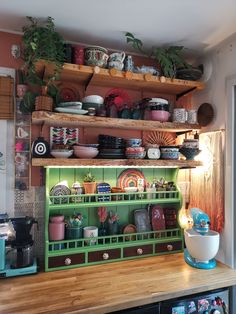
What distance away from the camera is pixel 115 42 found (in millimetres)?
1836

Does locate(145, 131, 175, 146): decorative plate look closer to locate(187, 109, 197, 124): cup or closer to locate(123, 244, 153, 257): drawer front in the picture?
locate(187, 109, 197, 124): cup

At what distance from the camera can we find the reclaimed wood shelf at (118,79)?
5.28ft

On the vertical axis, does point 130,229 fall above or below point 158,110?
below

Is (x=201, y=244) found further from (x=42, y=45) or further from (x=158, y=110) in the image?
(x=42, y=45)

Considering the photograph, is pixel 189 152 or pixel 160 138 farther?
pixel 160 138

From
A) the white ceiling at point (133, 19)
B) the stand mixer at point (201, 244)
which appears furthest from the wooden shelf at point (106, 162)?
the white ceiling at point (133, 19)

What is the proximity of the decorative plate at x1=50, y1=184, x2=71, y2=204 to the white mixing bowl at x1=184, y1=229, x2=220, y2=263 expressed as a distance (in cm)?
88

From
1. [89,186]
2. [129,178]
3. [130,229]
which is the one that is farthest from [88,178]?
[130,229]

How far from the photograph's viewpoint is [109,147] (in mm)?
1729

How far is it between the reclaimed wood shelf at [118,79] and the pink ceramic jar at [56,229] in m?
0.96

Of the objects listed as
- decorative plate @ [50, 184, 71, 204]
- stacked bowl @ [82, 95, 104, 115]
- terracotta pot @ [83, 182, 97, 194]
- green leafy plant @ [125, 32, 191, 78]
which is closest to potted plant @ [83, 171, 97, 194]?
terracotta pot @ [83, 182, 97, 194]

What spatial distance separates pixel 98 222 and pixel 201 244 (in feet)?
2.44

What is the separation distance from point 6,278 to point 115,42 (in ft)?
5.69

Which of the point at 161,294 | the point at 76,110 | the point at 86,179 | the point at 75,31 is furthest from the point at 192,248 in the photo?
the point at 75,31
